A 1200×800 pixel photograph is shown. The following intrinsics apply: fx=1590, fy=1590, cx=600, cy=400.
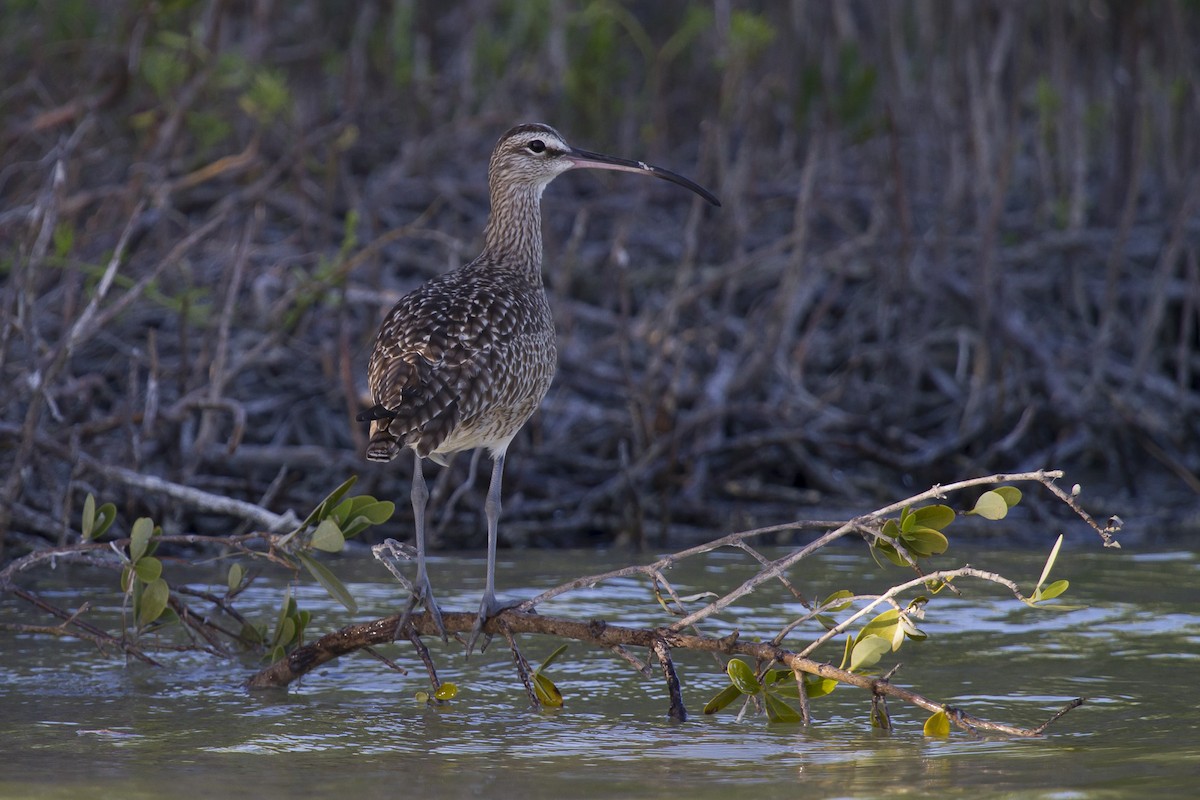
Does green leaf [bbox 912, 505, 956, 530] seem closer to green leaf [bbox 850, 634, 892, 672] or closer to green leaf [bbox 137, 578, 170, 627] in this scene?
green leaf [bbox 850, 634, 892, 672]

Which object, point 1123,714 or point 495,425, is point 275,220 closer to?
point 495,425

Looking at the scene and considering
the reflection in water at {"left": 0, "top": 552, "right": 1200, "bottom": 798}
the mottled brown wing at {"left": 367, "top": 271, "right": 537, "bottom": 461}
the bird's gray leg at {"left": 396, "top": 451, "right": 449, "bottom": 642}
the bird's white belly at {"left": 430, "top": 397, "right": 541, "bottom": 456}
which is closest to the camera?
the reflection in water at {"left": 0, "top": 552, "right": 1200, "bottom": 798}

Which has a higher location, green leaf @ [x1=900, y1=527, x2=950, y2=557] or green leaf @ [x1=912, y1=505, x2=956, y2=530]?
green leaf @ [x1=912, y1=505, x2=956, y2=530]

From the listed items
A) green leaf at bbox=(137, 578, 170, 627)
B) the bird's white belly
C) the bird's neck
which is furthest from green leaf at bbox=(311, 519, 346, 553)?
the bird's neck

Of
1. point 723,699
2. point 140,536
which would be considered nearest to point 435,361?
point 140,536

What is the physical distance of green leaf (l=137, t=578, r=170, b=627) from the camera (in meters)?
3.65

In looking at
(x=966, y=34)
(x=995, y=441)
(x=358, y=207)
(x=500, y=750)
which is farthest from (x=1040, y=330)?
(x=500, y=750)

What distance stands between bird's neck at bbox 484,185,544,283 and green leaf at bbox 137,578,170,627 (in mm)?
1845

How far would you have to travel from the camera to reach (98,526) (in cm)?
374

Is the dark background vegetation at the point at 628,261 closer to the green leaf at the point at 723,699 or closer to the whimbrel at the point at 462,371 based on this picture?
the whimbrel at the point at 462,371

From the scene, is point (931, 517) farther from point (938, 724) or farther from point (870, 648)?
point (938, 724)

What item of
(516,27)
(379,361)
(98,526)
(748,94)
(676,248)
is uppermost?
(516,27)

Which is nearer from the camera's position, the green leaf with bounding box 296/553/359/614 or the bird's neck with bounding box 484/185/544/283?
the green leaf with bounding box 296/553/359/614

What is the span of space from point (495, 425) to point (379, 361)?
371 mm
